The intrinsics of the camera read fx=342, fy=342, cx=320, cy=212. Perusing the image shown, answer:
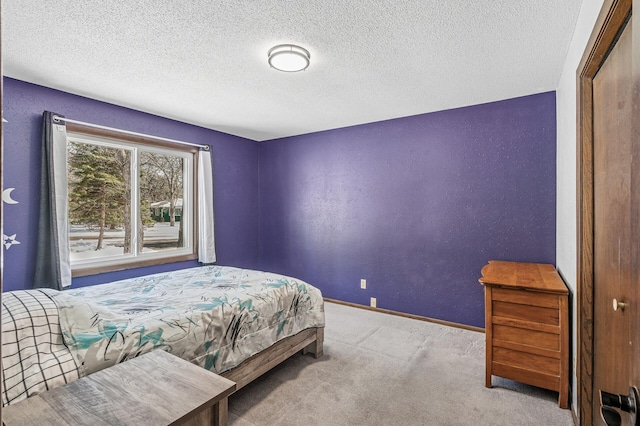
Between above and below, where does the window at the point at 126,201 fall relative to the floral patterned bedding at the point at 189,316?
above

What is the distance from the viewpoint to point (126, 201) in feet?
11.9

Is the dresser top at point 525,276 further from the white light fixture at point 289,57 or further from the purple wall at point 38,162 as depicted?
the purple wall at point 38,162

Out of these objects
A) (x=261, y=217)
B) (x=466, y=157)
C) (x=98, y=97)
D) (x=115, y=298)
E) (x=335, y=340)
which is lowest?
(x=335, y=340)

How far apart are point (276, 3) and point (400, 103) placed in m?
1.91

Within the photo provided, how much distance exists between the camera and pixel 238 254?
4.84m

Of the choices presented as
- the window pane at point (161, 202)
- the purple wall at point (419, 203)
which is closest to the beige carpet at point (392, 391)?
the purple wall at point (419, 203)

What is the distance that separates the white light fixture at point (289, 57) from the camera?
2311 millimetres

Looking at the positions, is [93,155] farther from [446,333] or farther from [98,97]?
[446,333]

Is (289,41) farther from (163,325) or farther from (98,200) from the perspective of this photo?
(98,200)

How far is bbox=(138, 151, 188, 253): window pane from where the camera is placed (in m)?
3.81

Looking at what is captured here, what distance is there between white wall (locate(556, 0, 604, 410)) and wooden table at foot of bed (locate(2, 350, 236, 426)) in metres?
2.05

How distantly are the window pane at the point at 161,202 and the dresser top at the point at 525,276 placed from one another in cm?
338

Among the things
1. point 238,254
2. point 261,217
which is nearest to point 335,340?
point 238,254

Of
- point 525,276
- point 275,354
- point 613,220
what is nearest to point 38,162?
point 275,354
